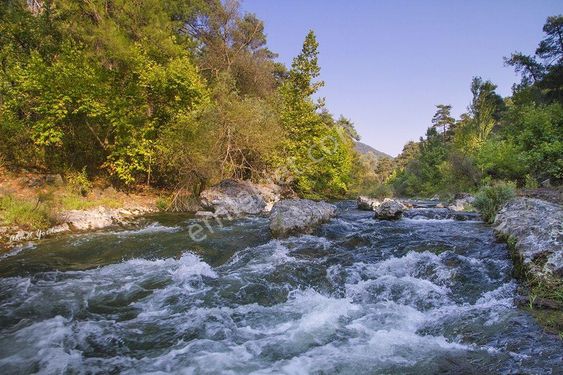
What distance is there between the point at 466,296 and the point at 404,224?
21.3 feet

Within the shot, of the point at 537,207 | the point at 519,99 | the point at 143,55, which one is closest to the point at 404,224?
the point at 537,207

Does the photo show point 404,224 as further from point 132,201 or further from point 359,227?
point 132,201

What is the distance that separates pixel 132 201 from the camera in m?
15.4

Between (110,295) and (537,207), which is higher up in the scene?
(537,207)

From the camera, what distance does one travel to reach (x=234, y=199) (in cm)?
1538

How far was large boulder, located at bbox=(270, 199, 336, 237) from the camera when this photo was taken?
10703mm

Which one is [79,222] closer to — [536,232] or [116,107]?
[116,107]

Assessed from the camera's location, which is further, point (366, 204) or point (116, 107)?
point (366, 204)

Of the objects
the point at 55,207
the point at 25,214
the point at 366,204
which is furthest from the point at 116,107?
the point at 366,204

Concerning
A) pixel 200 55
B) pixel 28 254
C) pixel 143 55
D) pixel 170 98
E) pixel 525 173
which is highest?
pixel 200 55

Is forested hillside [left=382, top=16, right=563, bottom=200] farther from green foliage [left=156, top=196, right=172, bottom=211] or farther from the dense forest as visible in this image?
green foliage [left=156, top=196, right=172, bottom=211]

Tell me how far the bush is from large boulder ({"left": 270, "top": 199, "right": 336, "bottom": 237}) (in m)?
6.06

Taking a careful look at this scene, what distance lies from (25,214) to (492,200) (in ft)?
53.0

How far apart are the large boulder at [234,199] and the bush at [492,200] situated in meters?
9.20
